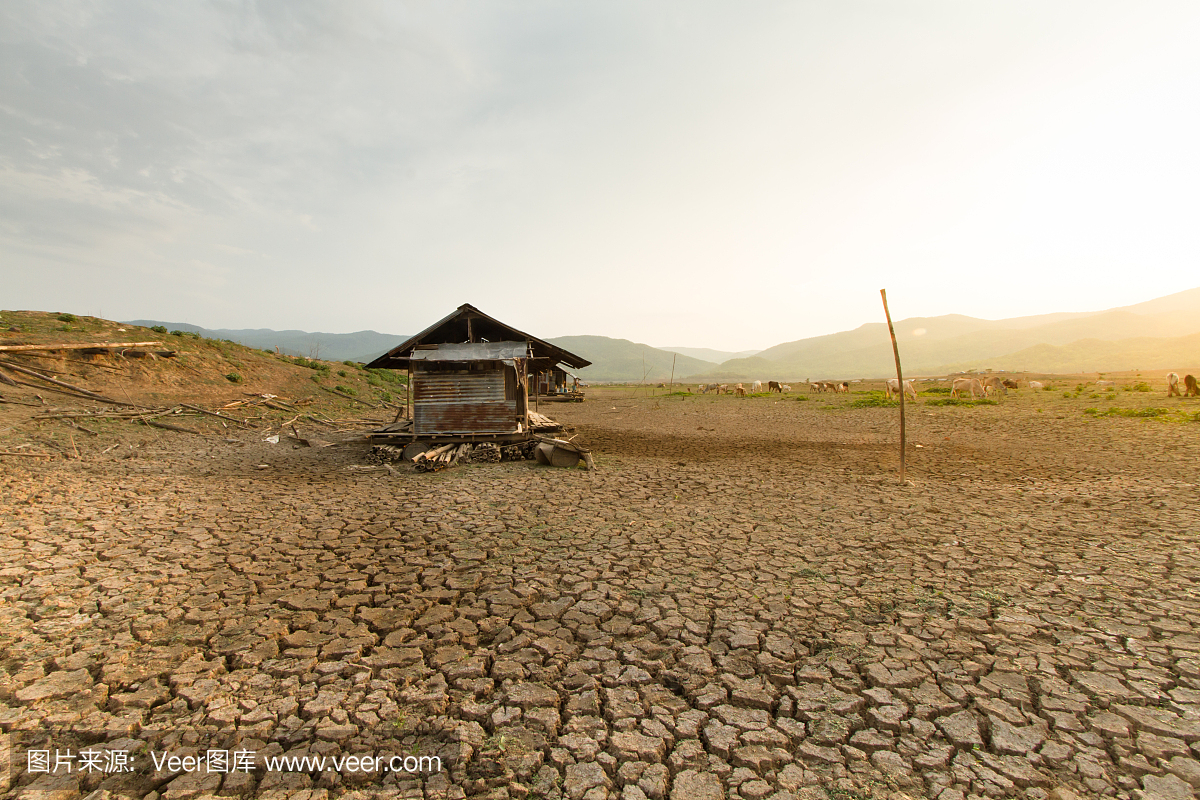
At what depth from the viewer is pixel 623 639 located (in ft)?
14.5

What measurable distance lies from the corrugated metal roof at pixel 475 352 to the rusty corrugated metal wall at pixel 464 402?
→ 0.65 metres

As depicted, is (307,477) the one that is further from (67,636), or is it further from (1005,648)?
(1005,648)

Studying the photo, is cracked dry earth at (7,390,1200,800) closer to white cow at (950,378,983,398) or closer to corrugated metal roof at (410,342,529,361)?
corrugated metal roof at (410,342,529,361)

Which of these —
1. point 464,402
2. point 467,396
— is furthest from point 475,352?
point 464,402

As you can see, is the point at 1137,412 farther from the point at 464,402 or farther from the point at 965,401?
the point at 464,402

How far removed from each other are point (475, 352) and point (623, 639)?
36.5 ft

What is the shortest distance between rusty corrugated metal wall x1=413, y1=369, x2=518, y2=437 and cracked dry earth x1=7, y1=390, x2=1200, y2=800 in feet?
17.3

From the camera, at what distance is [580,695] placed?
366cm

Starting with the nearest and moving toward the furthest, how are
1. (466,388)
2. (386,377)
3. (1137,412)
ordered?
(466,388), (1137,412), (386,377)

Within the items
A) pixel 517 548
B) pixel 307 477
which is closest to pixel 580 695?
pixel 517 548

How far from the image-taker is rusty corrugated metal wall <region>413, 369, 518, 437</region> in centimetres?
1443

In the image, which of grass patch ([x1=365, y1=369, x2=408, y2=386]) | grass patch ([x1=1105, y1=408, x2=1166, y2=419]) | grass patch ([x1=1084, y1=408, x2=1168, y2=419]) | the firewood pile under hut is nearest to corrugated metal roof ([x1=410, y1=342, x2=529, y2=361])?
the firewood pile under hut

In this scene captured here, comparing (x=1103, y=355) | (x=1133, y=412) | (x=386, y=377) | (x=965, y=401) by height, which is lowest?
(x=1133, y=412)

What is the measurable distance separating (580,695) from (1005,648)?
3746 millimetres
